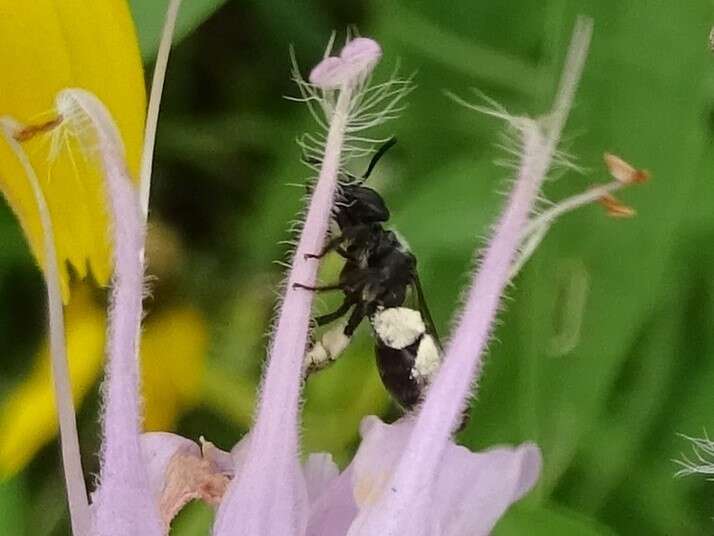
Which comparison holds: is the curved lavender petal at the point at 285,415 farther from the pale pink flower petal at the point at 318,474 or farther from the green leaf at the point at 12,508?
the green leaf at the point at 12,508

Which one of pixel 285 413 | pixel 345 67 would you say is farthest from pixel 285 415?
pixel 345 67

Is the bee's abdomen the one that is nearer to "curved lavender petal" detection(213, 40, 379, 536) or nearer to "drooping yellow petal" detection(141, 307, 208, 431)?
"curved lavender petal" detection(213, 40, 379, 536)

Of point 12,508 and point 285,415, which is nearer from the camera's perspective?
point 285,415

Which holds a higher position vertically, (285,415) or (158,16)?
(158,16)

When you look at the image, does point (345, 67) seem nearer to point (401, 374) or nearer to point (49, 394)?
point (401, 374)

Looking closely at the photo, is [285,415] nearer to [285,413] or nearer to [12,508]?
[285,413]

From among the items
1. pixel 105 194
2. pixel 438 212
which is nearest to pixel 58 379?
pixel 105 194

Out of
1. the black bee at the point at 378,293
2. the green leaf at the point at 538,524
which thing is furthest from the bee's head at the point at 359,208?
the green leaf at the point at 538,524

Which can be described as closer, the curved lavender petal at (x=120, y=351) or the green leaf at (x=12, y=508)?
the curved lavender petal at (x=120, y=351)
